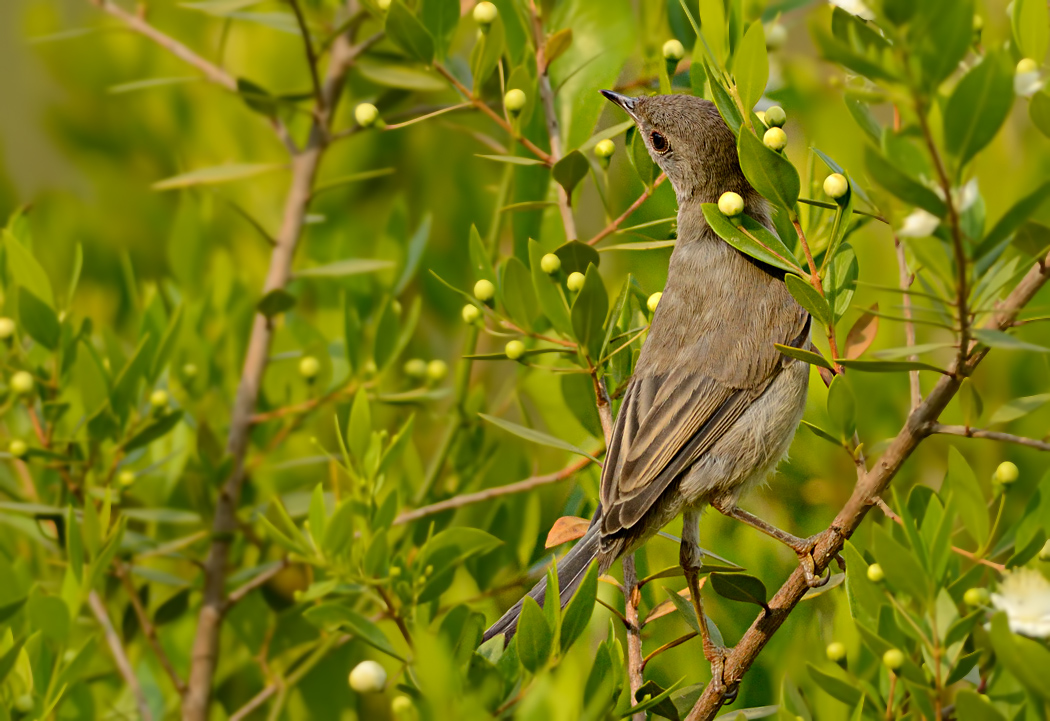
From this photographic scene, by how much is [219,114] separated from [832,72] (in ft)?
5.46

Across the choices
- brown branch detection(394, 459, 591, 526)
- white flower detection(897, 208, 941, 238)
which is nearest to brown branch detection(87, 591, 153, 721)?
brown branch detection(394, 459, 591, 526)

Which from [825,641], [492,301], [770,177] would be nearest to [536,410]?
[492,301]

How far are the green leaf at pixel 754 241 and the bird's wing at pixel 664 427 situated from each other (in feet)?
1.48

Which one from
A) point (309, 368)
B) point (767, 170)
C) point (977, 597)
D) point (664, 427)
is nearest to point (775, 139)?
point (767, 170)

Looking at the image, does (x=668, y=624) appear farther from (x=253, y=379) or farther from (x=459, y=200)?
(x=459, y=200)

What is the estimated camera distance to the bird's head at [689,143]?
2.04 m

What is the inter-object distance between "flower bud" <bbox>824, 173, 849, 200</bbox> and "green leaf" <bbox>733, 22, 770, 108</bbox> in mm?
164

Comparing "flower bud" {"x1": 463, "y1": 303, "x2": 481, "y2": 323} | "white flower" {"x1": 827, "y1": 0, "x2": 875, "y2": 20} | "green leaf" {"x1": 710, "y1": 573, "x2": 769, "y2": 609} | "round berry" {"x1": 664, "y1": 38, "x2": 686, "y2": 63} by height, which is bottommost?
"green leaf" {"x1": 710, "y1": 573, "x2": 769, "y2": 609}

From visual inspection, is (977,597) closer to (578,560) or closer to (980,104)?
(980,104)

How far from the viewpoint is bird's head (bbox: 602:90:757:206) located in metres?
2.04

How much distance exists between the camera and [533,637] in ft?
4.22

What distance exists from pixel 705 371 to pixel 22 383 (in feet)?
3.90

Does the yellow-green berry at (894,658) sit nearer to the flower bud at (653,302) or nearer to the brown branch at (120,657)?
the flower bud at (653,302)

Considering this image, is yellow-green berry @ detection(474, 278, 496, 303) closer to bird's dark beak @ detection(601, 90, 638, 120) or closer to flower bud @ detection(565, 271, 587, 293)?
flower bud @ detection(565, 271, 587, 293)
